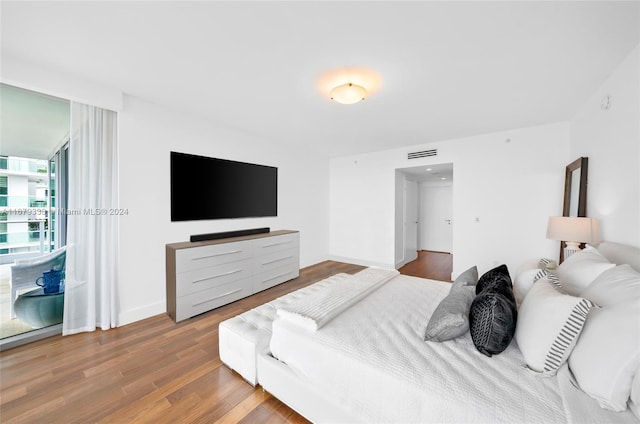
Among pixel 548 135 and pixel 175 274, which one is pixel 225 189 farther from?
pixel 548 135

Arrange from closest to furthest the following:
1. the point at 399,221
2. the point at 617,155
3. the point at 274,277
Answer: the point at 617,155, the point at 274,277, the point at 399,221

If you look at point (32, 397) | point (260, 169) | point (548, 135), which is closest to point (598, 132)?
point (548, 135)

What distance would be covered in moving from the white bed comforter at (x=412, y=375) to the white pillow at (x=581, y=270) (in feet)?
2.23

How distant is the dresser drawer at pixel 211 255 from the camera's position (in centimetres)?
274

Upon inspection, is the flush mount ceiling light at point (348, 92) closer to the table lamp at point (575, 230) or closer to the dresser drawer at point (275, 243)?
the dresser drawer at point (275, 243)

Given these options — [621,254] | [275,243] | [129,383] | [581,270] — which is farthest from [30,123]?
[621,254]

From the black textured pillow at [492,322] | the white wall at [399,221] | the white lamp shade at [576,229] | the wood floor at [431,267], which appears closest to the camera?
the black textured pillow at [492,322]

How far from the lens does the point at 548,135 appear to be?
137 inches

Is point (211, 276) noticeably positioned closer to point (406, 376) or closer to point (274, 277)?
point (274, 277)

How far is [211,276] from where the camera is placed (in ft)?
9.75

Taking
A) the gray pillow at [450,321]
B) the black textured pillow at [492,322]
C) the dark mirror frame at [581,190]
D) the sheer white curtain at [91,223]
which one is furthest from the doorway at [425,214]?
the sheer white curtain at [91,223]

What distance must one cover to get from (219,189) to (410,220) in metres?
4.38

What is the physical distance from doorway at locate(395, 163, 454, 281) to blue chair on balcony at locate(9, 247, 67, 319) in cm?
523

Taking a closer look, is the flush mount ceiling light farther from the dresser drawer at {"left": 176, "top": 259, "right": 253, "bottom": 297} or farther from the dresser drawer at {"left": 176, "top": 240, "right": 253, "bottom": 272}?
the dresser drawer at {"left": 176, "top": 259, "right": 253, "bottom": 297}
